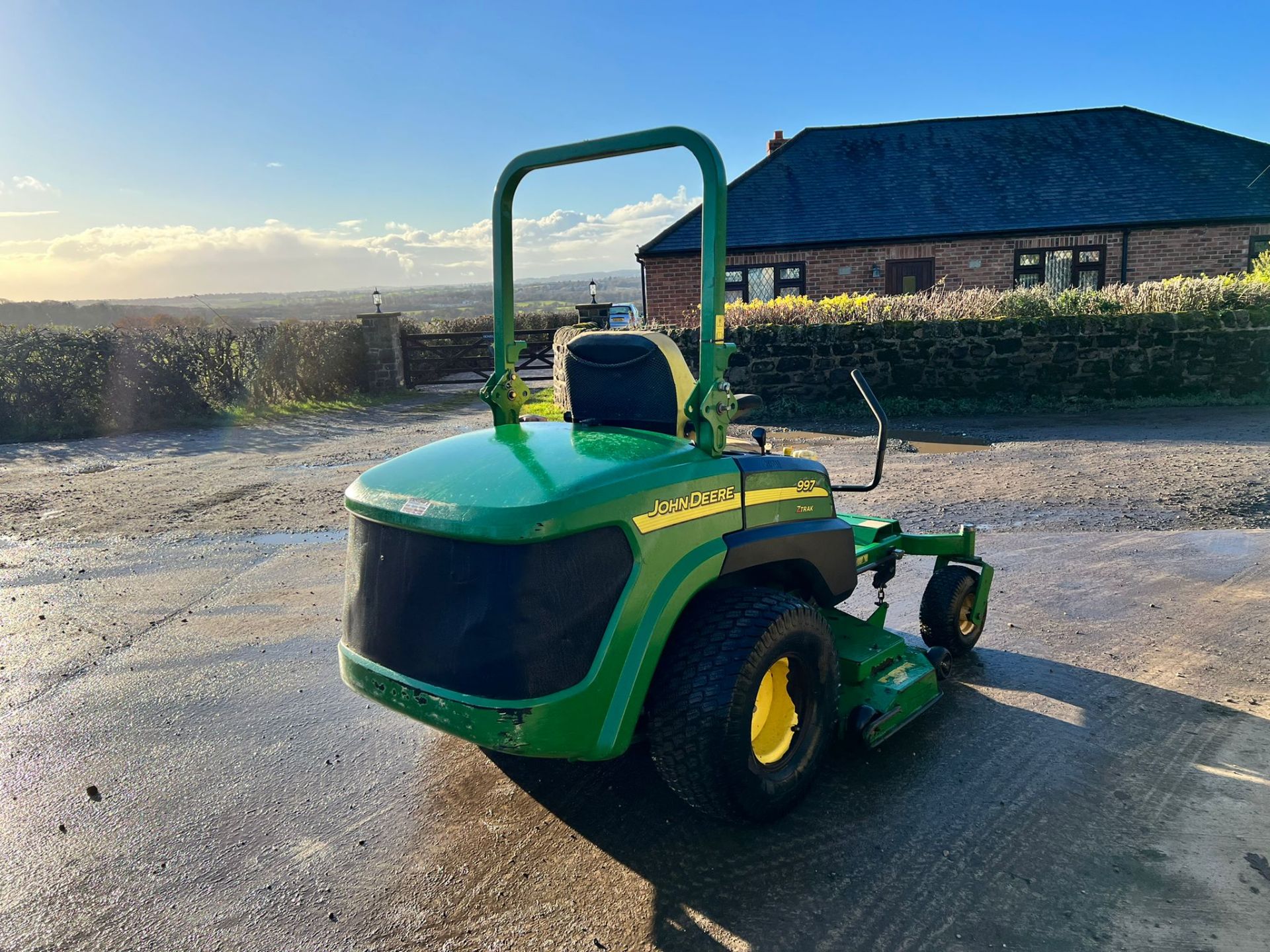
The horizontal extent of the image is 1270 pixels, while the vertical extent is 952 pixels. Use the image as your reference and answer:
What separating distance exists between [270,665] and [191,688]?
1.33 ft

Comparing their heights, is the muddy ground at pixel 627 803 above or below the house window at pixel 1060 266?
below

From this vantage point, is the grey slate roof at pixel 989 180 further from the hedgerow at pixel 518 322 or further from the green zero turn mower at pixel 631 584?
the green zero turn mower at pixel 631 584

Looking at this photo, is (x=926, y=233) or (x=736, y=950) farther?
(x=926, y=233)

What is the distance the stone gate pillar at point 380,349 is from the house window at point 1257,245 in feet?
66.0

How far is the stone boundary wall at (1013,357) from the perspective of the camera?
1185cm

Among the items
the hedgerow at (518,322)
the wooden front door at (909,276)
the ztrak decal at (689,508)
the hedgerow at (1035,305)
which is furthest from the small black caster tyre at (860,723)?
the hedgerow at (518,322)

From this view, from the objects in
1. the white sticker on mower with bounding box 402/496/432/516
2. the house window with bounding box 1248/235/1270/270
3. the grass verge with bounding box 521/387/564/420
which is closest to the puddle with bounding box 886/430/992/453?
the grass verge with bounding box 521/387/564/420

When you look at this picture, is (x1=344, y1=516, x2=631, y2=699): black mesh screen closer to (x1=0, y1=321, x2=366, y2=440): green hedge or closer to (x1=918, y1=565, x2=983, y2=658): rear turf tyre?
(x1=918, y1=565, x2=983, y2=658): rear turf tyre

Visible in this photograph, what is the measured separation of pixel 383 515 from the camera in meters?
2.90

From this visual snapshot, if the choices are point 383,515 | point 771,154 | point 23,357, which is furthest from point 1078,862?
point 771,154

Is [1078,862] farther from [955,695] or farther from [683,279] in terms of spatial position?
[683,279]

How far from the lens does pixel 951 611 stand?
4.35 metres

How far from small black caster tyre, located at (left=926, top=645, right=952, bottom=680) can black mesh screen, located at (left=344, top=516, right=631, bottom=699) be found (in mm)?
1925

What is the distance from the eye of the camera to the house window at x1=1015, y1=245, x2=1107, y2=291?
2064cm
